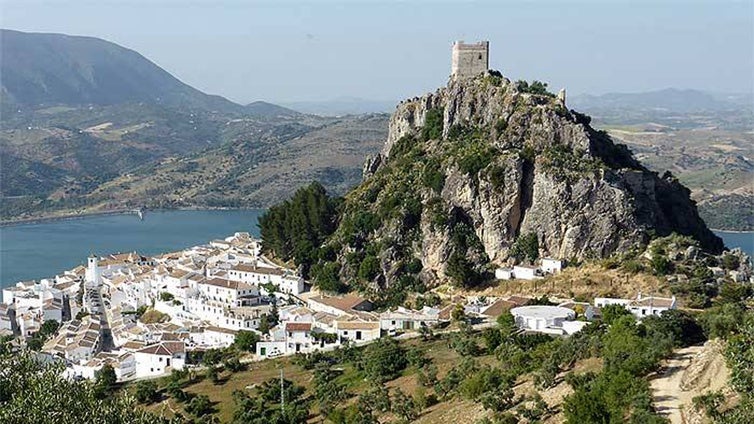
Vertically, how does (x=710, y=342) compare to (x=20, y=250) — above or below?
above

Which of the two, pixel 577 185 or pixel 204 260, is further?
pixel 204 260

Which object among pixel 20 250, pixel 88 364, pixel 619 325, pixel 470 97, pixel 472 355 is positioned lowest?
pixel 20 250

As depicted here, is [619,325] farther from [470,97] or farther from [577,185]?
[470,97]

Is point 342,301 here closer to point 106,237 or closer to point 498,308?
point 498,308

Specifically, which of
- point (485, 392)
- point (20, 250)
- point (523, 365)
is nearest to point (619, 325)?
point (523, 365)

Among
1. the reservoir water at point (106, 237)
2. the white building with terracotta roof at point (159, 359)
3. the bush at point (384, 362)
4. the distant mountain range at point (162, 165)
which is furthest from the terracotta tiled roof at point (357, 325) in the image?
the distant mountain range at point (162, 165)

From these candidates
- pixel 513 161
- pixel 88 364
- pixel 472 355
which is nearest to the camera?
pixel 472 355

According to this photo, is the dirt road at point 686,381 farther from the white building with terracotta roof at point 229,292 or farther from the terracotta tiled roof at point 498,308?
the white building with terracotta roof at point 229,292
